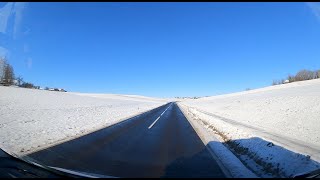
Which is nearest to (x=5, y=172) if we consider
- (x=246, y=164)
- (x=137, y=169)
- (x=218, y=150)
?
(x=137, y=169)

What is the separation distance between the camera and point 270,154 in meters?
9.42

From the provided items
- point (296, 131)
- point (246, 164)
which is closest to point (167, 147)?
point (246, 164)

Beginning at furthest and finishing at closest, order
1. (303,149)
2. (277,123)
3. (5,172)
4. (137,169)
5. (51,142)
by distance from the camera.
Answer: (277,123) → (51,142) → (303,149) → (137,169) → (5,172)

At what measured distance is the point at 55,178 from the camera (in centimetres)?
551

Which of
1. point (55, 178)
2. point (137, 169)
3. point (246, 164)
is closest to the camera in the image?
point (55, 178)

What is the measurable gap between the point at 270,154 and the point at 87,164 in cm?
545

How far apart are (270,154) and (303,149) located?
5.54 ft

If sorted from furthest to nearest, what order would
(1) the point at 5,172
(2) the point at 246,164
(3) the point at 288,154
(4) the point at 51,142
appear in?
(4) the point at 51,142 → (3) the point at 288,154 → (2) the point at 246,164 → (1) the point at 5,172

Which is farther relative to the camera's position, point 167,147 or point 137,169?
point 167,147

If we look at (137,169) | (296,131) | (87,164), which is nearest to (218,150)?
(137,169)

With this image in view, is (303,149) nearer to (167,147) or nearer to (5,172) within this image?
(167,147)

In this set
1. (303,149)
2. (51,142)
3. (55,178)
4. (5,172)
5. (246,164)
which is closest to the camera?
(55,178)

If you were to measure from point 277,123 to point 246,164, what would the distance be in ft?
39.7

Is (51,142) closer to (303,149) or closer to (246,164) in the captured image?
(246,164)
